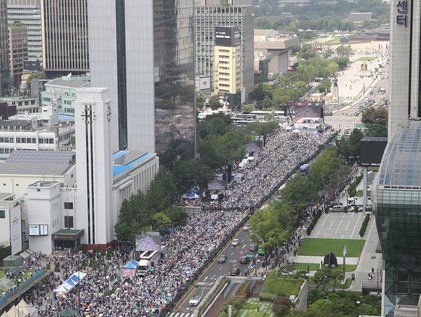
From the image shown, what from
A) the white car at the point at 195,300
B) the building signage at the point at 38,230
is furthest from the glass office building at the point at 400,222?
the building signage at the point at 38,230

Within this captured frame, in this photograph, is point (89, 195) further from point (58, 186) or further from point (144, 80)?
point (144, 80)

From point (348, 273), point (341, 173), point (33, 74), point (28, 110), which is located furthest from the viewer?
point (33, 74)

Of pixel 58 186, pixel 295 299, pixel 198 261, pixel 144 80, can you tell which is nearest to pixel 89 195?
pixel 58 186

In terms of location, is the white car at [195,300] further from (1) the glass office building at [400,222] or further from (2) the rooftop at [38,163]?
(2) the rooftop at [38,163]

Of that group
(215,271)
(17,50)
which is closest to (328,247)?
(215,271)

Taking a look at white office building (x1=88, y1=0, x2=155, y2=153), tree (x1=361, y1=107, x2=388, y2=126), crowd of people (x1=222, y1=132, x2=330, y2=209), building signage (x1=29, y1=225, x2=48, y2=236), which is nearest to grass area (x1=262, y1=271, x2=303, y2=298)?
building signage (x1=29, y1=225, x2=48, y2=236)
